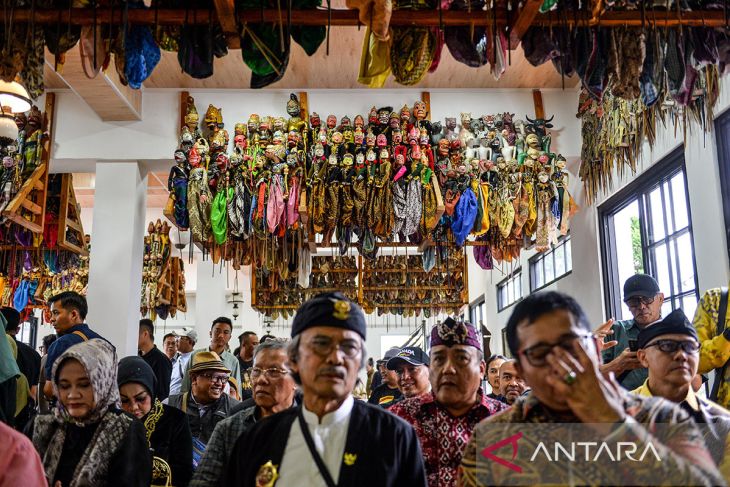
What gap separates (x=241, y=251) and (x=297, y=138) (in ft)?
5.31

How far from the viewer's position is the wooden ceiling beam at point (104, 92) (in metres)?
5.44

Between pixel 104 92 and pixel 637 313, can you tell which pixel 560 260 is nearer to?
pixel 637 313

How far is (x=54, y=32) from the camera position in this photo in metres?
3.50

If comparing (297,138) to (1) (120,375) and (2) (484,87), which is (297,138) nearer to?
(2) (484,87)

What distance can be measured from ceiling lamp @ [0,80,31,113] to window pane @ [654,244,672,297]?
16.8 feet

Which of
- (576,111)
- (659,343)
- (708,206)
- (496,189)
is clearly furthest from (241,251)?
(659,343)

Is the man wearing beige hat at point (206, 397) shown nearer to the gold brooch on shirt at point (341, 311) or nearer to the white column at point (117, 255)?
the gold brooch on shirt at point (341, 311)

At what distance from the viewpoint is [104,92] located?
19.2 feet

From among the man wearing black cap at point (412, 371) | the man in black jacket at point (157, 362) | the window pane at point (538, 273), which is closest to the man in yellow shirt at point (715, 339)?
the man wearing black cap at point (412, 371)

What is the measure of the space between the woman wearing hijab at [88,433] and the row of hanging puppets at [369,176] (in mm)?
3566

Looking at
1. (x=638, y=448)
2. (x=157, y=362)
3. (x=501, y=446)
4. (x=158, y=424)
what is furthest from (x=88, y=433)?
(x=157, y=362)

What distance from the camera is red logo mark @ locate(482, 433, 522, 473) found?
1479 millimetres

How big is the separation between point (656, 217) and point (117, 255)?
4901 mm

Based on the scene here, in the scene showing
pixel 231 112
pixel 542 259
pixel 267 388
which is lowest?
pixel 267 388
